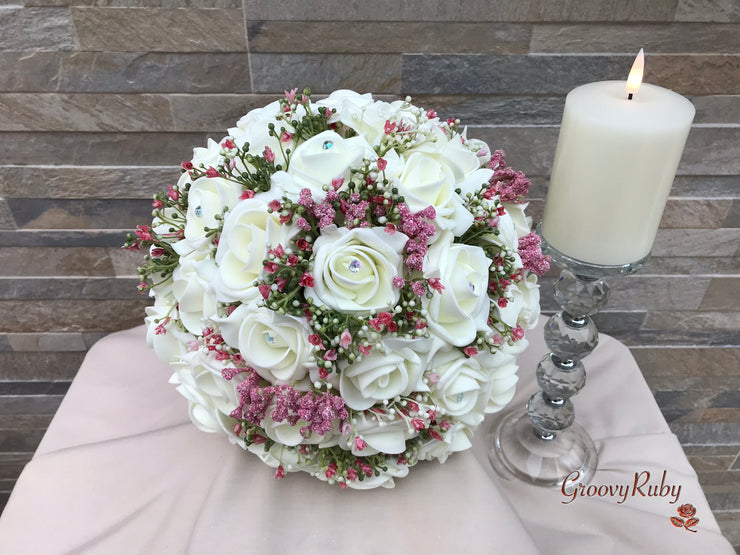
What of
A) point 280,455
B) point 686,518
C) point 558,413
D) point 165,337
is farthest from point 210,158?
point 686,518

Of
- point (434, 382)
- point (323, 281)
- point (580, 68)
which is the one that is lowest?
point (434, 382)

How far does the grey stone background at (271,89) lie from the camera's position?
70cm

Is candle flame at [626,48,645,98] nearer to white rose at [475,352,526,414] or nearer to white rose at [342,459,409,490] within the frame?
white rose at [475,352,526,414]

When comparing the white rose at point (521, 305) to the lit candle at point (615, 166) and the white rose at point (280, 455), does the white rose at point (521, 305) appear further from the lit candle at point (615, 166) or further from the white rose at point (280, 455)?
the white rose at point (280, 455)

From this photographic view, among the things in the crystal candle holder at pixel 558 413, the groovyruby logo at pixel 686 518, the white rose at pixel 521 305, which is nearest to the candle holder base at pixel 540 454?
the crystal candle holder at pixel 558 413

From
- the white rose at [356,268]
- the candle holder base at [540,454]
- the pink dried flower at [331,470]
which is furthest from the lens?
the candle holder base at [540,454]

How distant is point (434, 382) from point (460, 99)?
44cm

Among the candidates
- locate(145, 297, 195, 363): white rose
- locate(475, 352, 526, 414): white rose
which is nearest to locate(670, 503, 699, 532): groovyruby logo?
locate(475, 352, 526, 414): white rose

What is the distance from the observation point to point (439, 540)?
0.58 m

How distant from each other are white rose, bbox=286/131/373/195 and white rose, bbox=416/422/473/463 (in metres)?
0.28

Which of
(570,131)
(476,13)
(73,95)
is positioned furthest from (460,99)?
(73,95)

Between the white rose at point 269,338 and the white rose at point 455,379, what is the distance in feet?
0.40

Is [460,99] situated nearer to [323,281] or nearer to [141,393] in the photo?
[323,281]

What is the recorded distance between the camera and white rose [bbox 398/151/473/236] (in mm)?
487
